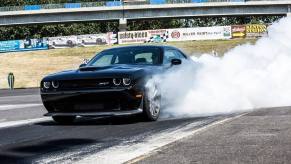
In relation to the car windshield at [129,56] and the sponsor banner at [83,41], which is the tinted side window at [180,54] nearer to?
the car windshield at [129,56]

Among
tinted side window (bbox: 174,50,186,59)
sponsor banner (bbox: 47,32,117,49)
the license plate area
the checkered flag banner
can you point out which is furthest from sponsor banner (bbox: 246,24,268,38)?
the license plate area

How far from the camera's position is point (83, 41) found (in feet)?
231

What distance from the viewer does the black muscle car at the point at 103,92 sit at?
9086 millimetres

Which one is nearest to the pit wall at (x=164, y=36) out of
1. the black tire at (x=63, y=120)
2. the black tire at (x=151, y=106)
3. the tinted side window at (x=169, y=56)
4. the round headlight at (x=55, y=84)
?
the tinted side window at (x=169, y=56)

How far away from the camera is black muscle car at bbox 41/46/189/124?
29.8 feet

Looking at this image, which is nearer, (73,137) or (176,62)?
(73,137)

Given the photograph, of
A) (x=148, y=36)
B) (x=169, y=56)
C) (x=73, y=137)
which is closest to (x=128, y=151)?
(x=73, y=137)

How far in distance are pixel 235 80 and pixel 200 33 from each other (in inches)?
2231

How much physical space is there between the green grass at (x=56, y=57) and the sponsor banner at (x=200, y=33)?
2.39 feet

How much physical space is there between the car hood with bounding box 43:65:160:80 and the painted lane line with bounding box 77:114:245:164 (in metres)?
1.52

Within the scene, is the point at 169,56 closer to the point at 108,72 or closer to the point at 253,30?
the point at 108,72

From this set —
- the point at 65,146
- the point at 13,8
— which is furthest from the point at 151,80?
the point at 13,8

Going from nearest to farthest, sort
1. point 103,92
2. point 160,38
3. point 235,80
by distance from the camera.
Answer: point 103,92, point 235,80, point 160,38

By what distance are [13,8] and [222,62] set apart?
67557mm
